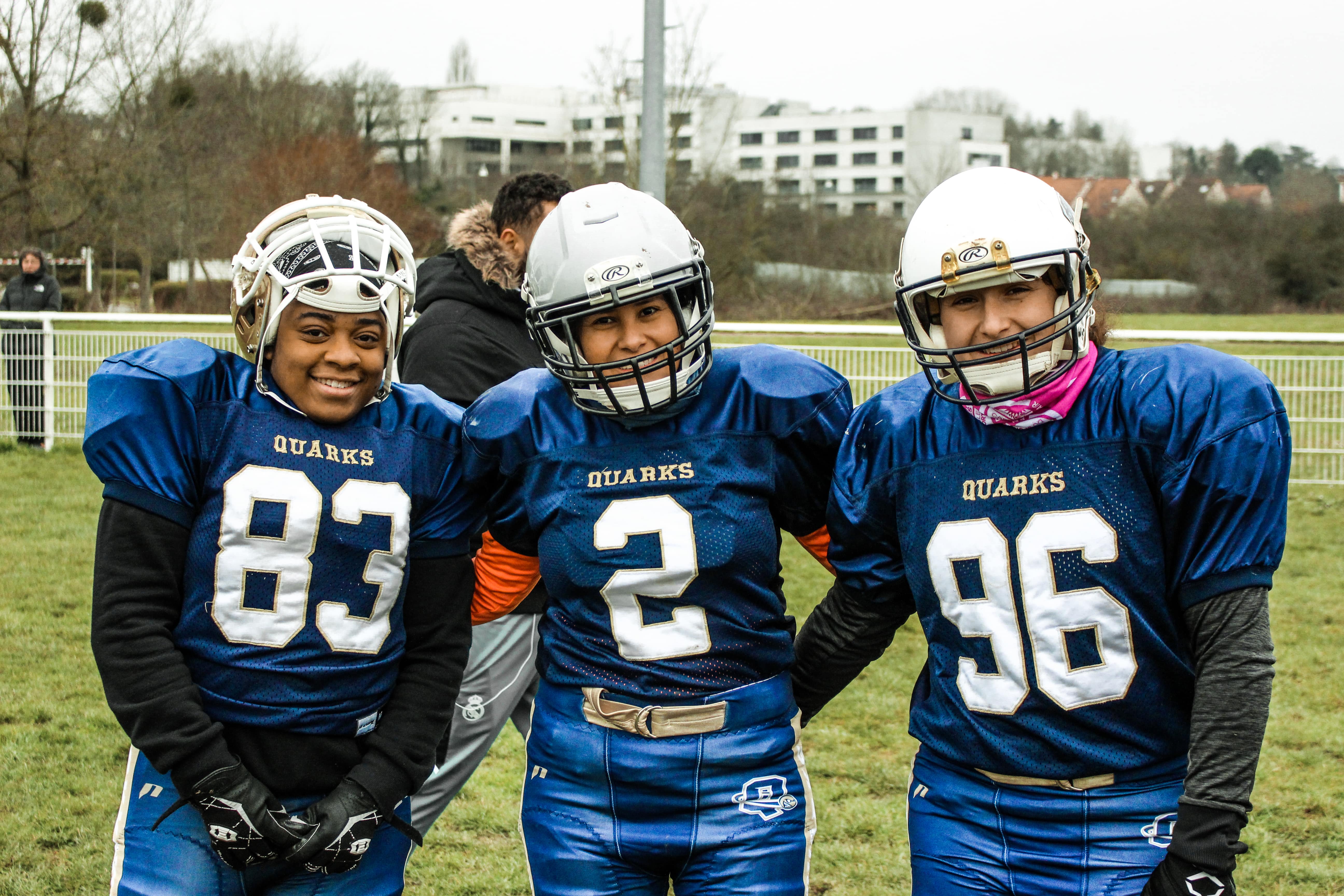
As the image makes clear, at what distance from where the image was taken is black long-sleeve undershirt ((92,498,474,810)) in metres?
2.34

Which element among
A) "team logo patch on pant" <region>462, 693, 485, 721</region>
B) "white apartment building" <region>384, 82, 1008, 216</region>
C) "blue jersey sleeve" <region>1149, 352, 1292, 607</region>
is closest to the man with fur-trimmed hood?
"team logo patch on pant" <region>462, 693, 485, 721</region>

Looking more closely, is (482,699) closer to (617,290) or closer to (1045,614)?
(617,290)

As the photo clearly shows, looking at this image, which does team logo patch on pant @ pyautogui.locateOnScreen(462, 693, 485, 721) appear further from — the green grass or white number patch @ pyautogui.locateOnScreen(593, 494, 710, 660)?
white number patch @ pyautogui.locateOnScreen(593, 494, 710, 660)

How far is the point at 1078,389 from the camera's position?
2291 mm

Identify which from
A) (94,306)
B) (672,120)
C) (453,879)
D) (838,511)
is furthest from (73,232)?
(838,511)

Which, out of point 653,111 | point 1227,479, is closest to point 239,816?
point 1227,479

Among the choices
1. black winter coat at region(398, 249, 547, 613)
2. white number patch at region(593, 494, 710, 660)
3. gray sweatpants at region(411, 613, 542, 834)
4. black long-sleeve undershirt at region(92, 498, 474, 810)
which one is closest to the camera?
black long-sleeve undershirt at region(92, 498, 474, 810)

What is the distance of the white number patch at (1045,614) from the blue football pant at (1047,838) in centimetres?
16

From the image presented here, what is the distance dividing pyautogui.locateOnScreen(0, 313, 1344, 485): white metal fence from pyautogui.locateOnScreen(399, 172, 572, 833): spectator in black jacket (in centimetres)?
594

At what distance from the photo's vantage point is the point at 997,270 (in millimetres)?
2275

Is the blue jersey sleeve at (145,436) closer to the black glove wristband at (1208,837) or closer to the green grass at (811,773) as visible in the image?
the black glove wristband at (1208,837)

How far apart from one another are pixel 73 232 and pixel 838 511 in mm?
25234

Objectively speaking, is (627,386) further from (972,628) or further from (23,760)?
(23,760)

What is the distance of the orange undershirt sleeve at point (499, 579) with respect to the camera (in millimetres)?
2918
